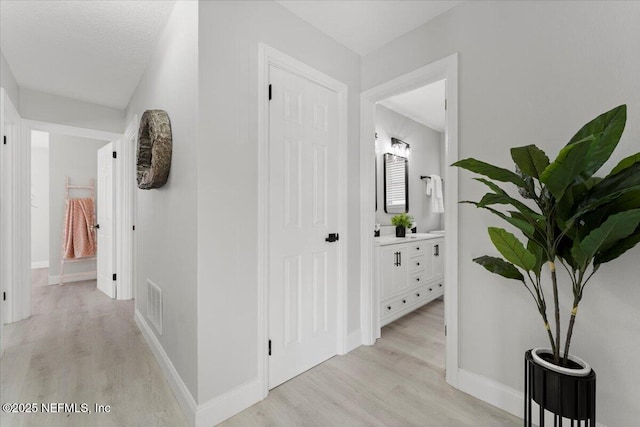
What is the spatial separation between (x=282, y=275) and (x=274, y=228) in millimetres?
326

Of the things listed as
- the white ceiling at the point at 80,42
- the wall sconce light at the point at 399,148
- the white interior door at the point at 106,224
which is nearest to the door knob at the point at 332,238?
the white ceiling at the point at 80,42

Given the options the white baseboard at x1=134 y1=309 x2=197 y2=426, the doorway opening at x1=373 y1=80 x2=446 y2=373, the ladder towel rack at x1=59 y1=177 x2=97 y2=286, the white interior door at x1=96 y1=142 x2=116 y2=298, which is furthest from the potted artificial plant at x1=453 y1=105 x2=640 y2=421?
the ladder towel rack at x1=59 y1=177 x2=97 y2=286

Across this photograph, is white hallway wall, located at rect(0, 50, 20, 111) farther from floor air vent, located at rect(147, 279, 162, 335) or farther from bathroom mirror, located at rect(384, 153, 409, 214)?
bathroom mirror, located at rect(384, 153, 409, 214)

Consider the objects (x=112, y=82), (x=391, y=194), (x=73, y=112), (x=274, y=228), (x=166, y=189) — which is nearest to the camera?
(x=274, y=228)

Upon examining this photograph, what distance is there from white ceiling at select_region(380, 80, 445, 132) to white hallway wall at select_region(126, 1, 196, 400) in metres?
2.16

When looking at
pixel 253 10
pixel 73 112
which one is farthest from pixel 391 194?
pixel 73 112

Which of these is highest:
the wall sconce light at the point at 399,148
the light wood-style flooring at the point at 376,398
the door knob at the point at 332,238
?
the wall sconce light at the point at 399,148

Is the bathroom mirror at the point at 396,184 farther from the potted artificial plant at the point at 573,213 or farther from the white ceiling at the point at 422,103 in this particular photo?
the potted artificial plant at the point at 573,213

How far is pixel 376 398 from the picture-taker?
5.89ft

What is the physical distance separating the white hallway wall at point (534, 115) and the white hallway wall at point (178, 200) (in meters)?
1.57

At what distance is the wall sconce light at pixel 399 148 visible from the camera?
389cm

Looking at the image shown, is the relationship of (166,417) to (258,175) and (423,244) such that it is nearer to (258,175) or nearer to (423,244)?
(258,175)

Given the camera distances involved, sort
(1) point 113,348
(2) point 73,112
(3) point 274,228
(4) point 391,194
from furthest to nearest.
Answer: (4) point 391,194 < (2) point 73,112 < (1) point 113,348 < (3) point 274,228

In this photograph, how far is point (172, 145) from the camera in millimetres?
1911
